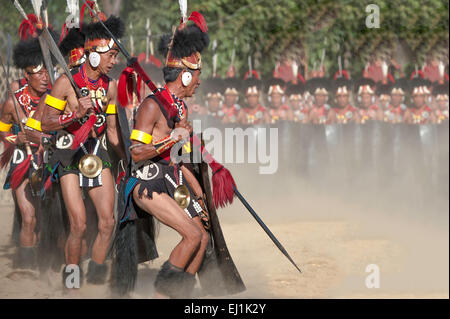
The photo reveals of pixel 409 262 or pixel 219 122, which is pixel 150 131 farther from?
pixel 219 122

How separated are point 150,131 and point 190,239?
0.91 metres

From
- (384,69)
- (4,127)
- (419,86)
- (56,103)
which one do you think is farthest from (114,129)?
(384,69)

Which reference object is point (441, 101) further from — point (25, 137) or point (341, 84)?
point (25, 137)

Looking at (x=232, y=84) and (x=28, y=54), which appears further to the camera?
(x=232, y=84)

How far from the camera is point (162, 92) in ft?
17.6

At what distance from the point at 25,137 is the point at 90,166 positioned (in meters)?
1.46

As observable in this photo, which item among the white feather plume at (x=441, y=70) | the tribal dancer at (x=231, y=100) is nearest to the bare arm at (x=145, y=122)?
the tribal dancer at (x=231, y=100)

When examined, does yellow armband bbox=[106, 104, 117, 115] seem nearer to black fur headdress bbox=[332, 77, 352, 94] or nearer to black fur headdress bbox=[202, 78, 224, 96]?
black fur headdress bbox=[202, 78, 224, 96]

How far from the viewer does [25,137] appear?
7.12 meters

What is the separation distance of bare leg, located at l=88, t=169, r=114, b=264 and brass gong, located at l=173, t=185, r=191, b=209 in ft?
3.26

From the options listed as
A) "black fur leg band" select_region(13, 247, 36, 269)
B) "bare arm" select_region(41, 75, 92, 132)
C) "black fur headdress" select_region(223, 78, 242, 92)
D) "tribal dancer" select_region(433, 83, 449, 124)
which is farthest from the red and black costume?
"tribal dancer" select_region(433, 83, 449, 124)

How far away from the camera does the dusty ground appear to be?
6.84 meters

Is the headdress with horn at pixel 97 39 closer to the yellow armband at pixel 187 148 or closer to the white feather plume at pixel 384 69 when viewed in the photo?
the yellow armband at pixel 187 148
